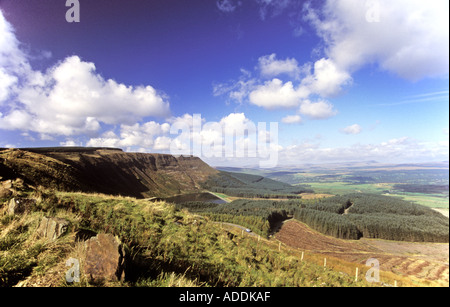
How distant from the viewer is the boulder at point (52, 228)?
4652 millimetres

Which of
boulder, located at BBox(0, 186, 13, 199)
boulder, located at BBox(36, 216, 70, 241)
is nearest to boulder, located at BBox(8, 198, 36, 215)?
boulder, located at BBox(0, 186, 13, 199)

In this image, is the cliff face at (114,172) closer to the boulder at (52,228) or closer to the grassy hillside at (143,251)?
the grassy hillside at (143,251)

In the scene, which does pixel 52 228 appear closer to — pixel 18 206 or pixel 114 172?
pixel 18 206

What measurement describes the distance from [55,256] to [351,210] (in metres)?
149

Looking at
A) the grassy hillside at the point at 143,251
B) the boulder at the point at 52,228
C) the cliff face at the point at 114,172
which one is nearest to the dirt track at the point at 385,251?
the grassy hillside at the point at 143,251

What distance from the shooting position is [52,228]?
15.6ft

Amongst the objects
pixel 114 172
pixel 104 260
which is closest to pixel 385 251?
pixel 104 260

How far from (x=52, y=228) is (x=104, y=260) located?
2.49m

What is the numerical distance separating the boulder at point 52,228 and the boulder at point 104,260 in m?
1.59

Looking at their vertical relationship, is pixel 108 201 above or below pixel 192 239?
above

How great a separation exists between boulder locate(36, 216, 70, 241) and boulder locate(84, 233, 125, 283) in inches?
62.8

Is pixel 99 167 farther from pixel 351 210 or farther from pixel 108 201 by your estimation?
pixel 351 210
